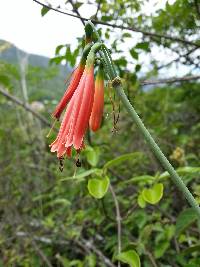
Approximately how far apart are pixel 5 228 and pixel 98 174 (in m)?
2.21

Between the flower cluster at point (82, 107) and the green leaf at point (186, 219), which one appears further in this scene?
the green leaf at point (186, 219)

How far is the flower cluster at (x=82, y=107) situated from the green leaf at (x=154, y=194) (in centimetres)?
77

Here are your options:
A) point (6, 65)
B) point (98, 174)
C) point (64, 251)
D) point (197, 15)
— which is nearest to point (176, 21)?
point (197, 15)

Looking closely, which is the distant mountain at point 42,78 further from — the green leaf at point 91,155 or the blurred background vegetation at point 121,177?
the green leaf at point 91,155

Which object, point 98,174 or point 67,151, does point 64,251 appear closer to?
point 98,174

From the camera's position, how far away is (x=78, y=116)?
5.24ft

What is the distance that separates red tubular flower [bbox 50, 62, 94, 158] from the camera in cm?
159

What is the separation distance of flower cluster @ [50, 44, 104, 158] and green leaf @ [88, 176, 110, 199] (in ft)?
2.42

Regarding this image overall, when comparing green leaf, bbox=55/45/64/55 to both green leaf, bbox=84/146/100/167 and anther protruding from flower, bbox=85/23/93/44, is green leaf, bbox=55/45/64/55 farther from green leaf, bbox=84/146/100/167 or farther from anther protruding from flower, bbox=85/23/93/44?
anther protruding from flower, bbox=85/23/93/44

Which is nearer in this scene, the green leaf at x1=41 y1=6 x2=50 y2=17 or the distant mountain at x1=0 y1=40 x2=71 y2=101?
the green leaf at x1=41 y1=6 x2=50 y2=17

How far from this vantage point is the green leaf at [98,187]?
94.0 inches

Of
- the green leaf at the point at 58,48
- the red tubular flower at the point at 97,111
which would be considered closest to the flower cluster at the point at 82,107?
the red tubular flower at the point at 97,111

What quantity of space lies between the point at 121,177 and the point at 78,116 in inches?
94.5

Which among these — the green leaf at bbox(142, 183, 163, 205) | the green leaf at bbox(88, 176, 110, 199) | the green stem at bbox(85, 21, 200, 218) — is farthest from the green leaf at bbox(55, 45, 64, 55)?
the green stem at bbox(85, 21, 200, 218)
